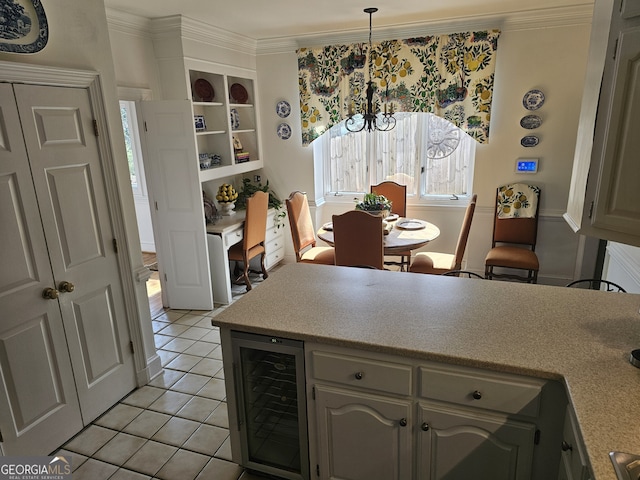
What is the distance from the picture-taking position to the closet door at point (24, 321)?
79.7 inches

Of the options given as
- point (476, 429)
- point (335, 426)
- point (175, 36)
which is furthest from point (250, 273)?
point (476, 429)

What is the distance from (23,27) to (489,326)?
2.60 m

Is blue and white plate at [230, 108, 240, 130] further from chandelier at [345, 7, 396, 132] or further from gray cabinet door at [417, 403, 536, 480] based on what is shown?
gray cabinet door at [417, 403, 536, 480]

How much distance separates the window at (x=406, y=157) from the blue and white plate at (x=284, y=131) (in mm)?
349

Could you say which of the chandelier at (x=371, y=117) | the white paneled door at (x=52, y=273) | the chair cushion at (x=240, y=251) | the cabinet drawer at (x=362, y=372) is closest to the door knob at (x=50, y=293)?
the white paneled door at (x=52, y=273)

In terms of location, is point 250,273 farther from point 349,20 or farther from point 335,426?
point 335,426

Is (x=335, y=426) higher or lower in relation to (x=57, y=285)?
lower

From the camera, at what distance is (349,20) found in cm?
399

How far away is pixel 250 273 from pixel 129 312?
7.62 feet

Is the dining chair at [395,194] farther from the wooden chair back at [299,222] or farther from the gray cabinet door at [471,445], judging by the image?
the gray cabinet door at [471,445]

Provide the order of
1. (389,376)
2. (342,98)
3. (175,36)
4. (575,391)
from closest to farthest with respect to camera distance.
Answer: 1. (575,391)
2. (389,376)
3. (175,36)
4. (342,98)

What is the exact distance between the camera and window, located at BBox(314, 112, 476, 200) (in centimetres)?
468

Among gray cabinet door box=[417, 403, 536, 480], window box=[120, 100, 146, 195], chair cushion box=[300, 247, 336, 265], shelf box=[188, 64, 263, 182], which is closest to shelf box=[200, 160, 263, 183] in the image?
shelf box=[188, 64, 263, 182]

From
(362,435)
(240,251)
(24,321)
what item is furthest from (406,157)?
(24,321)
